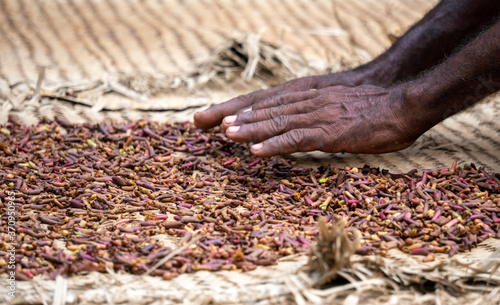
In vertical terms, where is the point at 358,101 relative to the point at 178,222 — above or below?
above

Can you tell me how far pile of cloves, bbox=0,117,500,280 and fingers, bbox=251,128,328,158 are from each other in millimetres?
109

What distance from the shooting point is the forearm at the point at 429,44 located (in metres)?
2.50

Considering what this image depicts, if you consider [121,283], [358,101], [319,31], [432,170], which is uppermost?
[319,31]

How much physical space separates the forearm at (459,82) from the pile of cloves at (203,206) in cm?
24

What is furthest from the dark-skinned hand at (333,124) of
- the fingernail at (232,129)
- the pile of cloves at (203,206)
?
the pile of cloves at (203,206)

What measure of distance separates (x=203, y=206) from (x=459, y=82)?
1.06 meters

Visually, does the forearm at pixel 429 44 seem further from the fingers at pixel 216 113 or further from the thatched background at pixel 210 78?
the fingers at pixel 216 113

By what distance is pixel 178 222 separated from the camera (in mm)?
1674

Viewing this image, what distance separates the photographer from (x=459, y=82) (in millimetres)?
1910

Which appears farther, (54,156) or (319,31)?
(319,31)

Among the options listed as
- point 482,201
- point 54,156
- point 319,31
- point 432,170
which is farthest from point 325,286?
point 319,31

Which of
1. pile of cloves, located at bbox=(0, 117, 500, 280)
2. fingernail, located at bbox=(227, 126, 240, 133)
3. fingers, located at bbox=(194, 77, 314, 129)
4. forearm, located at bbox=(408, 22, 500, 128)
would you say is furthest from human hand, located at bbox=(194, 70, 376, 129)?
forearm, located at bbox=(408, 22, 500, 128)

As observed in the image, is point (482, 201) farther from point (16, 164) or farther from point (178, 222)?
point (16, 164)

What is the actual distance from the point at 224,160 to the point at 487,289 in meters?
1.19
